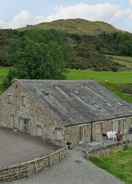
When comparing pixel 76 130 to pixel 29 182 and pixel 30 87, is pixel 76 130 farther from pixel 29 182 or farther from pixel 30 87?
pixel 29 182

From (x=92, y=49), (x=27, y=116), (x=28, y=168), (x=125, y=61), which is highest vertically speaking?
(x=92, y=49)

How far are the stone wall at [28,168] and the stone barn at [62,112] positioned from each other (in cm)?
492

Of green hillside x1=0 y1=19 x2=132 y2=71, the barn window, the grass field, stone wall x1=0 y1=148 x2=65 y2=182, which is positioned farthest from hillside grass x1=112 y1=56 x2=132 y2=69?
stone wall x1=0 y1=148 x2=65 y2=182

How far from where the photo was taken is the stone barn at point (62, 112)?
34438 mm

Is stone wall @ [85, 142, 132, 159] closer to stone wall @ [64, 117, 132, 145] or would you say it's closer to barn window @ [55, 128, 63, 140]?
stone wall @ [64, 117, 132, 145]

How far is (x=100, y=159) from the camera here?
32125 mm

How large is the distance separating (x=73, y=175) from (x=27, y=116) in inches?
446

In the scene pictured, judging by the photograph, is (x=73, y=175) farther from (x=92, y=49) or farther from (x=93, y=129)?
(x=92, y=49)

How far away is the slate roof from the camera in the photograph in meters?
35.4

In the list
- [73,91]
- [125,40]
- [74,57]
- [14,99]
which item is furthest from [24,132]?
[125,40]

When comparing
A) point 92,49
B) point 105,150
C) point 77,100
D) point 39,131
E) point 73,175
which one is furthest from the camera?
point 92,49

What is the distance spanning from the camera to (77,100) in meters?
38.4

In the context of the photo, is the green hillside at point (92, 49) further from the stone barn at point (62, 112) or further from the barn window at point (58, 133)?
the barn window at point (58, 133)

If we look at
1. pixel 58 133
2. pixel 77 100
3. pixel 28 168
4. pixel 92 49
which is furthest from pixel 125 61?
pixel 28 168
